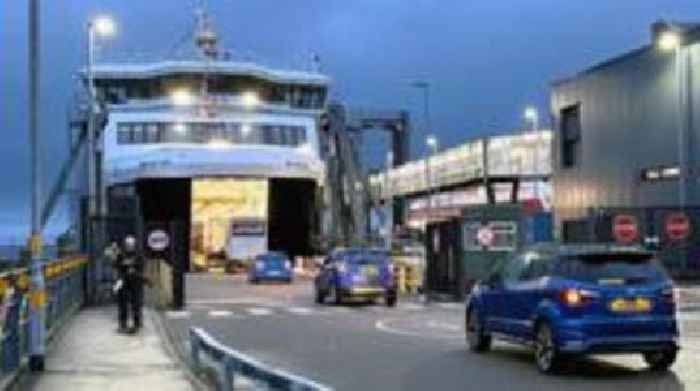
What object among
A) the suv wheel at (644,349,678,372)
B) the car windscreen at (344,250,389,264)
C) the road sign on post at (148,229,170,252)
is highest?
the road sign on post at (148,229,170,252)

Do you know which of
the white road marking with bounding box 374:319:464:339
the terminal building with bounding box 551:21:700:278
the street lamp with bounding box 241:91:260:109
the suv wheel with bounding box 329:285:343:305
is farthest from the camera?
the street lamp with bounding box 241:91:260:109

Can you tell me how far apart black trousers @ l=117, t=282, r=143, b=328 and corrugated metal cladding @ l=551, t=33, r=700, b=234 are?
3286 cm

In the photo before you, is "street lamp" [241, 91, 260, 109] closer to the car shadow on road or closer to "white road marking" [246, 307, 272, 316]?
"white road marking" [246, 307, 272, 316]

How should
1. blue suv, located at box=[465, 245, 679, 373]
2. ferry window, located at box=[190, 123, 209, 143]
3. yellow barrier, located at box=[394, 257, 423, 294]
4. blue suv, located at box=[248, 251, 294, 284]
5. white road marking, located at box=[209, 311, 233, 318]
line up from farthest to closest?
ferry window, located at box=[190, 123, 209, 143] → blue suv, located at box=[248, 251, 294, 284] → yellow barrier, located at box=[394, 257, 423, 294] → white road marking, located at box=[209, 311, 233, 318] → blue suv, located at box=[465, 245, 679, 373]

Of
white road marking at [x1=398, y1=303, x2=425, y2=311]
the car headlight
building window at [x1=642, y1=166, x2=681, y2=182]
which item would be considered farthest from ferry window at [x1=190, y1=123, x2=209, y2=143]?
white road marking at [x1=398, y1=303, x2=425, y2=311]

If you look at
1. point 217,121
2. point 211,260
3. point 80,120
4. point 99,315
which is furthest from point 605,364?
point 211,260

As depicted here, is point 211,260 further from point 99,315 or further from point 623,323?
point 623,323

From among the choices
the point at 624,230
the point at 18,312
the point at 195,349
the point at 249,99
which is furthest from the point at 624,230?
the point at 249,99

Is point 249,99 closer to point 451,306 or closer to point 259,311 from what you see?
point 451,306

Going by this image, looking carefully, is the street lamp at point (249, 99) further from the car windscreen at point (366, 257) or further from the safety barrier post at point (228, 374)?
the safety barrier post at point (228, 374)

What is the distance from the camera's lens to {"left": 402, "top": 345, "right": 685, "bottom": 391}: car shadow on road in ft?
60.4

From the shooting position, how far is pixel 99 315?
34.0 metres

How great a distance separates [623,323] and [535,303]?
4.57 ft

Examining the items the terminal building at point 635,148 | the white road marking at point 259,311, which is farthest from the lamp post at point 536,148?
the white road marking at point 259,311
